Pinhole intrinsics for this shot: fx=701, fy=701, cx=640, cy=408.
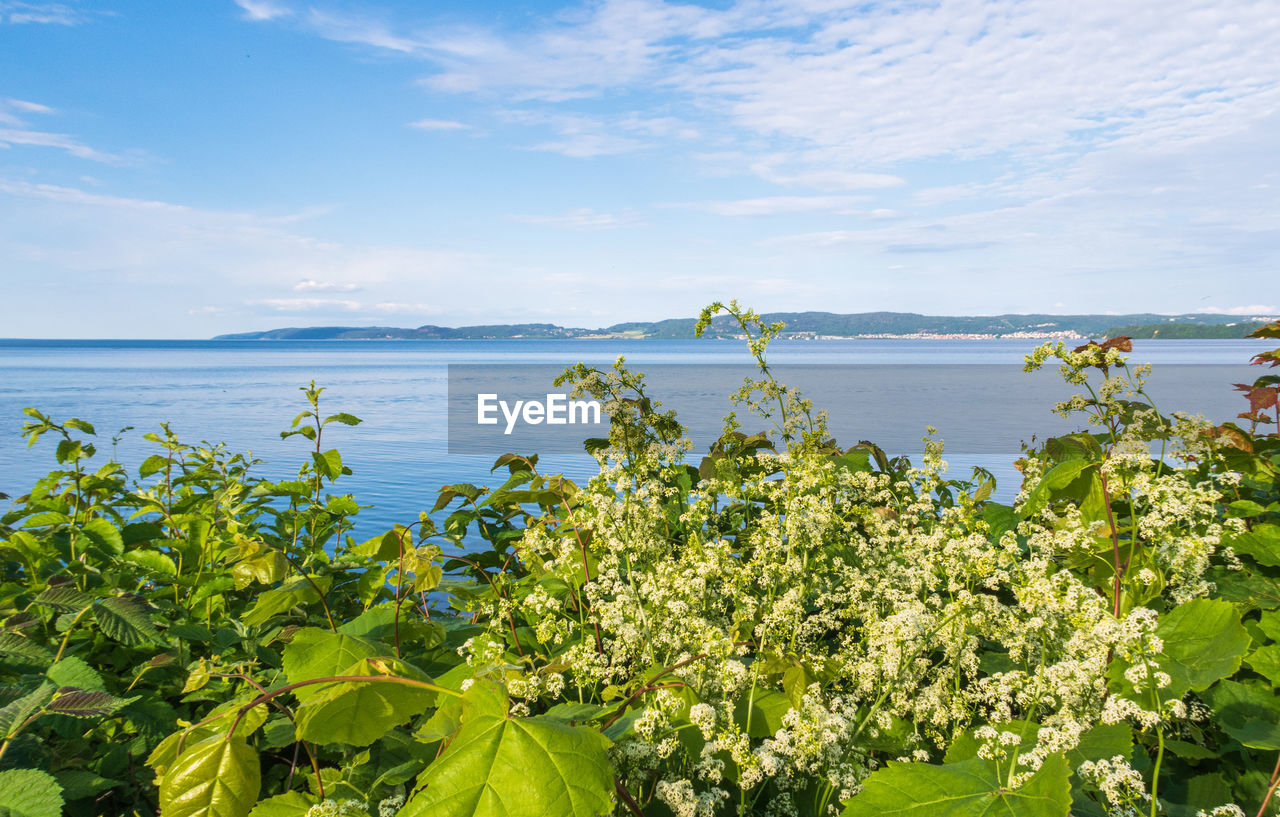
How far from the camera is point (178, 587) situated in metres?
2.94

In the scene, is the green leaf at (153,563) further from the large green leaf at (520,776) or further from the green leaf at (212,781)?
the large green leaf at (520,776)

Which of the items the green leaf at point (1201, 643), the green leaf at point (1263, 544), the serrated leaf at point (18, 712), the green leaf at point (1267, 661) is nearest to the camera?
the serrated leaf at point (18, 712)

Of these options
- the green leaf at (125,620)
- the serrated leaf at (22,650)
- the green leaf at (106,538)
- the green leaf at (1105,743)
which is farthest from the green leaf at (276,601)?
the green leaf at (1105,743)

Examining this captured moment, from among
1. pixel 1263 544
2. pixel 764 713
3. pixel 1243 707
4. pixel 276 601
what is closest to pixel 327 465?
pixel 276 601

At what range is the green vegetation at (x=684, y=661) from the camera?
142cm

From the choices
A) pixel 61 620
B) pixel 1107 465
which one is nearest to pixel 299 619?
pixel 61 620

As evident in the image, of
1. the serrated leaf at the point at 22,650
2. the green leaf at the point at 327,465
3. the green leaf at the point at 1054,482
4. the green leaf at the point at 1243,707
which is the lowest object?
the green leaf at the point at 1243,707

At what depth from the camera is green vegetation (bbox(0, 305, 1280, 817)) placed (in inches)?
56.1

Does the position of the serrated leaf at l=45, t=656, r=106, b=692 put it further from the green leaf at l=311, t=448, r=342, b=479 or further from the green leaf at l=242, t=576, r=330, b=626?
the green leaf at l=311, t=448, r=342, b=479

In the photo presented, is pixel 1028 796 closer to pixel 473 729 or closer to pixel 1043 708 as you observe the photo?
pixel 1043 708

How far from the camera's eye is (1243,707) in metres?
1.97

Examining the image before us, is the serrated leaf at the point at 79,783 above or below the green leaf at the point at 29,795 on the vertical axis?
below

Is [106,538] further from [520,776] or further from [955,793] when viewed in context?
[955,793]

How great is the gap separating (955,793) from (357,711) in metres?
1.22
